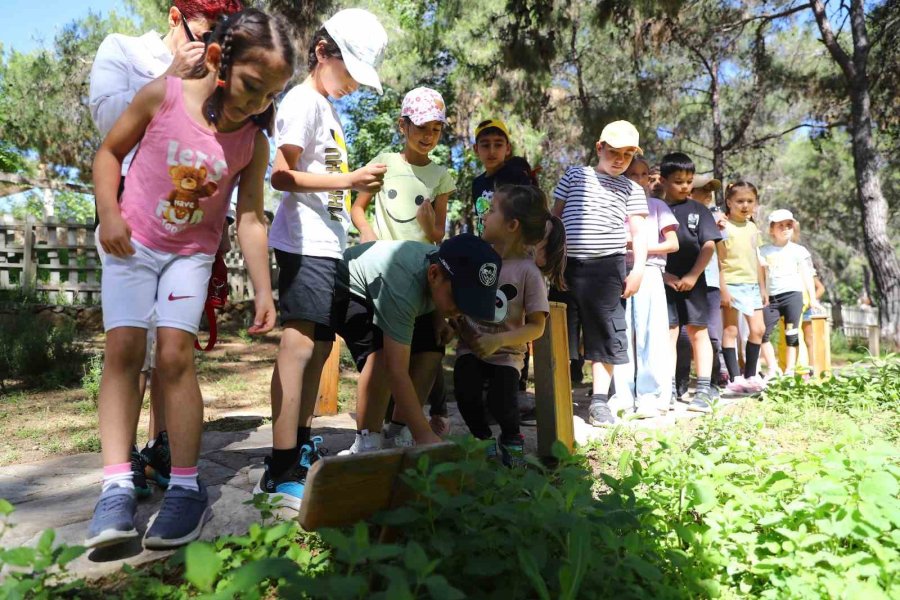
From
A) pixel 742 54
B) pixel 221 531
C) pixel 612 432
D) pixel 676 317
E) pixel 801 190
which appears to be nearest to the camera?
pixel 221 531

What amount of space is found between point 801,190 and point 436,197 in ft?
98.1

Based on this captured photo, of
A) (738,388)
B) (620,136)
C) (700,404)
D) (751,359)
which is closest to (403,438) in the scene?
(620,136)

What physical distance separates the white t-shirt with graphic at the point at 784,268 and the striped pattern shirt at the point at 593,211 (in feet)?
9.16

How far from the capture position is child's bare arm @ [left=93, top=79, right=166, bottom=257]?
2.00 m

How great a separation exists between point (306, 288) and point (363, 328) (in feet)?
1.51

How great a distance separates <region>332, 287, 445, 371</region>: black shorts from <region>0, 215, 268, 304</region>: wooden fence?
8.51 meters

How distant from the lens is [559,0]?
8336 millimetres

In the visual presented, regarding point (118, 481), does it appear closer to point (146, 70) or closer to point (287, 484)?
point (287, 484)

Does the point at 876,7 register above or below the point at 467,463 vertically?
above

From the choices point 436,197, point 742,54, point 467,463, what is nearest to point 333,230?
point 436,197

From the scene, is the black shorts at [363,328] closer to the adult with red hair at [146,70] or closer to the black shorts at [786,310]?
the adult with red hair at [146,70]

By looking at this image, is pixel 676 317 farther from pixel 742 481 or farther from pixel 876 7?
pixel 876 7

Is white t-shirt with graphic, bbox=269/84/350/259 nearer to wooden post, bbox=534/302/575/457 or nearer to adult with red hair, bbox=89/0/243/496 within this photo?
adult with red hair, bbox=89/0/243/496

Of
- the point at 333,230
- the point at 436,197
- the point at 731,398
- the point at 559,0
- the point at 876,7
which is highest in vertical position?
the point at 876,7
